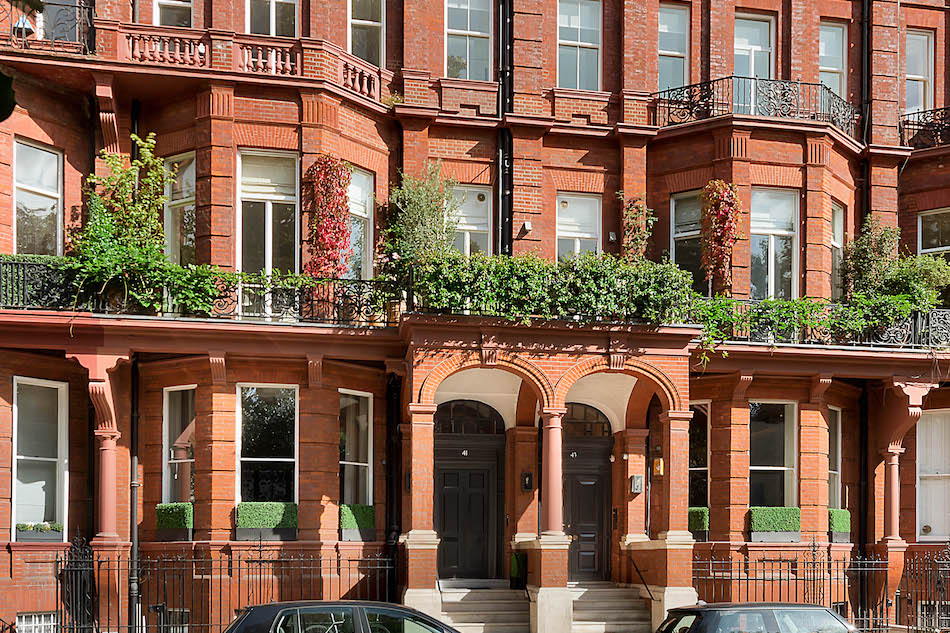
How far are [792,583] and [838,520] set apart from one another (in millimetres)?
2012

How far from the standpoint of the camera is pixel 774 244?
22.2 meters

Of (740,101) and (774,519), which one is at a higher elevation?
(740,101)

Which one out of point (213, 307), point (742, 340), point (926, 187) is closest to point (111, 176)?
point (213, 307)

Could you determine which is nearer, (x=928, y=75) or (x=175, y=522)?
(x=175, y=522)

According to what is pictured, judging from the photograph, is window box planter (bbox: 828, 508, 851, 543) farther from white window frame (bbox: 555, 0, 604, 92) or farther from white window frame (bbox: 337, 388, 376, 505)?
white window frame (bbox: 555, 0, 604, 92)

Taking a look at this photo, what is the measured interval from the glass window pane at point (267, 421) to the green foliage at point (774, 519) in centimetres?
890

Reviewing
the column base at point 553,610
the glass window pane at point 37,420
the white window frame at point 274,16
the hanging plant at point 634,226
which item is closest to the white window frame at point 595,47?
the hanging plant at point 634,226

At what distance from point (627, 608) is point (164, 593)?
8064 mm

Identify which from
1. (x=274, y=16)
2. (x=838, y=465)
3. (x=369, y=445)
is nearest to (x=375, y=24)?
(x=274, y=16)

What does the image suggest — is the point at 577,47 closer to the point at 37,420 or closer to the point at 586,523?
the point at 586,523

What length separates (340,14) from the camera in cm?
2091

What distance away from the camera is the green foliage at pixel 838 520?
851 inches

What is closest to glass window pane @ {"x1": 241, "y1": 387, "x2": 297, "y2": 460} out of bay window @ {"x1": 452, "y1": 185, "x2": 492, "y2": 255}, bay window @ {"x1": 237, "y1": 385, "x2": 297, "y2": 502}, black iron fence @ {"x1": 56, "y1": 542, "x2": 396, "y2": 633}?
bay window @ {"x1": 237, "y1": 385, "x2": 297, "y2": 502}

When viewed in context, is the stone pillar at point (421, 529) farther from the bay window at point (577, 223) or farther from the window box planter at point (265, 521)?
the bay window at point (577, 223)
